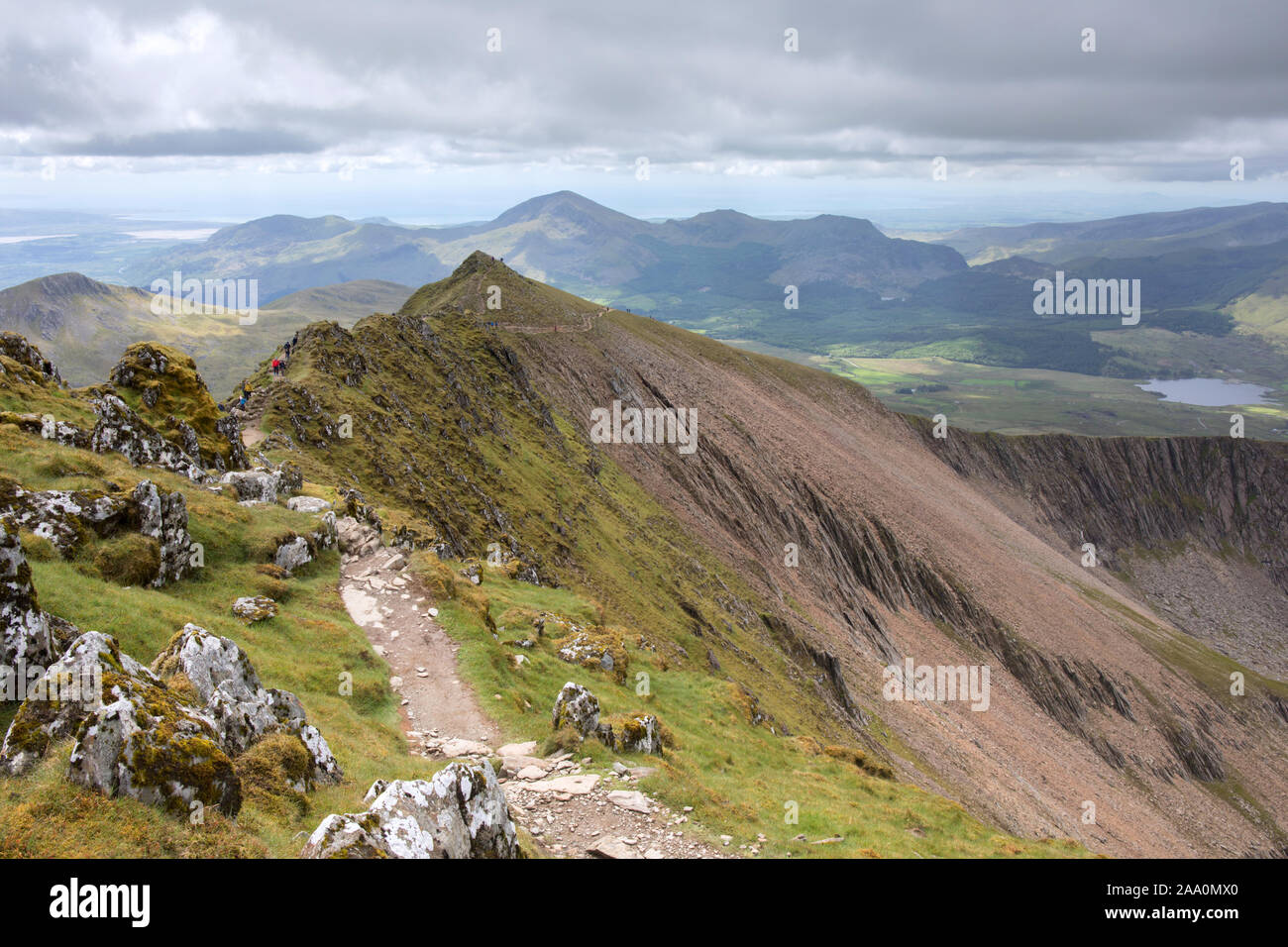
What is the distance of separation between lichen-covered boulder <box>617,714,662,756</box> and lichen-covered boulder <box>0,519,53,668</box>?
15630mm

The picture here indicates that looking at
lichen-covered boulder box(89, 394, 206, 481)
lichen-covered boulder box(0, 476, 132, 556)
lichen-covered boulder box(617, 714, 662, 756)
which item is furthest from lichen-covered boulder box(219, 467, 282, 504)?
lichen-covered boulder box(617, 714, 662, 756)

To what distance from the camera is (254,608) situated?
Answer: 76.7 feet

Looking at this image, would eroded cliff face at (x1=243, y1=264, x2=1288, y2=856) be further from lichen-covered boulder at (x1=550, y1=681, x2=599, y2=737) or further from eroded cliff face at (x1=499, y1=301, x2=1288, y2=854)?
lichen-covered boulder at (x1=550, y1=681, x2=599, y2=737)

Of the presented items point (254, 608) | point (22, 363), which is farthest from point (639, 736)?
point (22, 363)

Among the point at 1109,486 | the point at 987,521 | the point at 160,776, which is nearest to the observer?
the point at 160,776

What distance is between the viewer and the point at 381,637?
26.6 m

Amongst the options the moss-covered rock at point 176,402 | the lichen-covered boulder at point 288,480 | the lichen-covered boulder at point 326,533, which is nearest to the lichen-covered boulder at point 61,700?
the lichen-covered boulder at point 326,533

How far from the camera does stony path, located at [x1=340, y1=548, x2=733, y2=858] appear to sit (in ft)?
56.4

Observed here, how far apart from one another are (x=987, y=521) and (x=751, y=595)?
7640cm

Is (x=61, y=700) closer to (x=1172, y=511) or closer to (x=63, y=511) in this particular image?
(x=63, y=511)

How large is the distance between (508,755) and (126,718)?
1143 centimetres

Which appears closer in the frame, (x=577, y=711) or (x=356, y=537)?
(x=577, y=711)
